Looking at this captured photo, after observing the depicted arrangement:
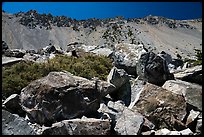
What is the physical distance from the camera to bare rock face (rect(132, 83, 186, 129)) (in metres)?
9.61

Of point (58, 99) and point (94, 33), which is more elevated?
point (58, 99)

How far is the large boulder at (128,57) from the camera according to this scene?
46.5 ft

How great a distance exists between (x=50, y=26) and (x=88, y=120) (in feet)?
475

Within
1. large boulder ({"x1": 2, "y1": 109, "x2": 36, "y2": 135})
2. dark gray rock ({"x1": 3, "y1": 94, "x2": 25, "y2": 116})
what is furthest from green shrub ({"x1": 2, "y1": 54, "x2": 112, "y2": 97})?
large boulder ({"x1": 2, "y1": 109, "x2": 36, "y2": 135})

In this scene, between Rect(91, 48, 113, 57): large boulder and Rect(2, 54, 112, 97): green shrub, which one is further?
Rect(91, 48, 113, 57): large boulder

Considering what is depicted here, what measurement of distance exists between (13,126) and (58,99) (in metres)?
1.58

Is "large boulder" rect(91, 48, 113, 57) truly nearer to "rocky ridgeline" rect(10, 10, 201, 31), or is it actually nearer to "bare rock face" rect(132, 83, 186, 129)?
"bare rock face" rect(132, 83, 186, 129)

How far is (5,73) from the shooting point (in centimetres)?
1248

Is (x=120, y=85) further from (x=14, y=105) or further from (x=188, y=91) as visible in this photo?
(x=14, y=105)

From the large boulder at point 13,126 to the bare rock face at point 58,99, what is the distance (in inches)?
43.4

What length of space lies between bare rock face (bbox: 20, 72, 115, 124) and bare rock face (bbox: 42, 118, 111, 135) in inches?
28.4

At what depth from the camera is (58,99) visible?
8742 mm

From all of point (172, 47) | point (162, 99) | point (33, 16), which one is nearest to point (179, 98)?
point (162, 99)

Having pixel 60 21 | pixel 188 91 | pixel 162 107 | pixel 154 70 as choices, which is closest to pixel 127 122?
pixel 162 107
